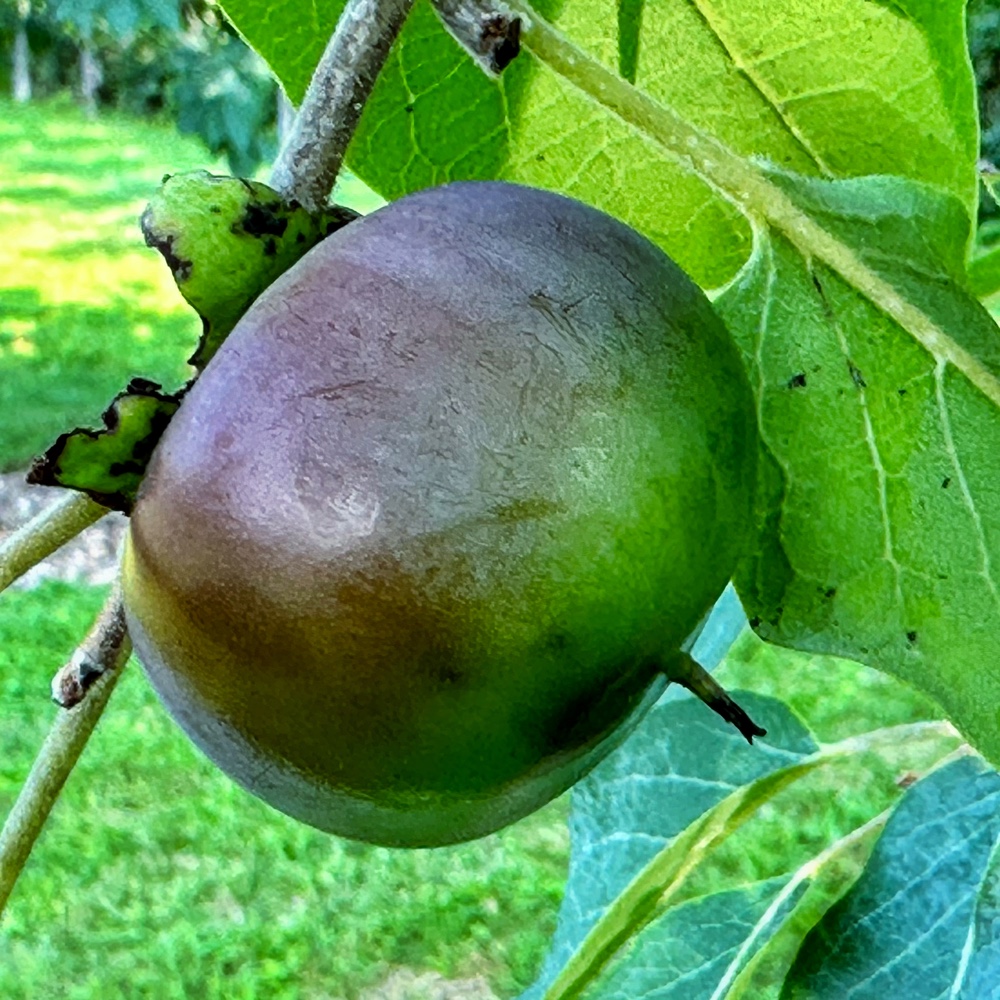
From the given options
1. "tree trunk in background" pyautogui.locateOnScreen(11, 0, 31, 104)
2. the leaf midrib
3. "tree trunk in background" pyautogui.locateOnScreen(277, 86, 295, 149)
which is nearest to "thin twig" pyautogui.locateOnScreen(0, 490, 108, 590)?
"tree trunk in background" pyautogui.locateOnScreen(277, 86, 295, 149)

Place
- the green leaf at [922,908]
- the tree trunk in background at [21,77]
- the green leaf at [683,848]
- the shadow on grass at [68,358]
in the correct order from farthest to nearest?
1. the tree trunk in background at [21,77]
2. the shadow on grass at [68,358]
3. the green leaf at [683,848]
4. the green leaf at [922,908]

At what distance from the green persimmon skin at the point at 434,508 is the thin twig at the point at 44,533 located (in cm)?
9

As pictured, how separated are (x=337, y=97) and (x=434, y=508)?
0.76 feet

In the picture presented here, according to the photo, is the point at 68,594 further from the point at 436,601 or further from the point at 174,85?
the point at 436,601

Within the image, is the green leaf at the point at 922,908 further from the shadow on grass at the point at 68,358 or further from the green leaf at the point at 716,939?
the shadow on grass at the point at 68,358

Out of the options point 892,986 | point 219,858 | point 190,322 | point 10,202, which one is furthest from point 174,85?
point 10,202

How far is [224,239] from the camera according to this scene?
78 centimetres

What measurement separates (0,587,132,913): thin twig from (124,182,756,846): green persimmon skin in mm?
99

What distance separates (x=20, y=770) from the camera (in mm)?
4984

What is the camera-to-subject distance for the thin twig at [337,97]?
0.76m

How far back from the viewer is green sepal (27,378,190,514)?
29.5 inches

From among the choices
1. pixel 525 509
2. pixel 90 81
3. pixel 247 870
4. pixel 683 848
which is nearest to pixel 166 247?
pixel 525 509

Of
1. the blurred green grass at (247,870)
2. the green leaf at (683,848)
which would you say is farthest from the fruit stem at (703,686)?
the blurred green grass at (247,870)

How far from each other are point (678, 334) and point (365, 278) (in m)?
0.15
